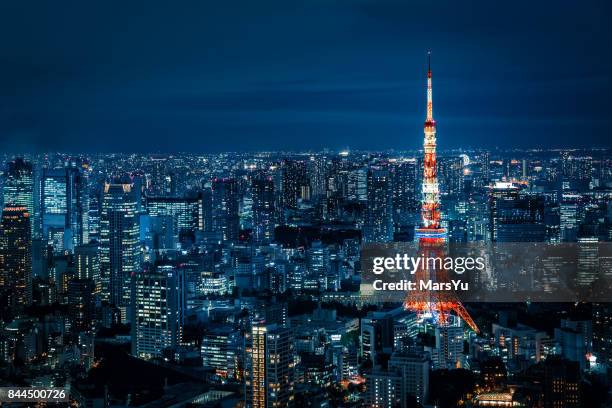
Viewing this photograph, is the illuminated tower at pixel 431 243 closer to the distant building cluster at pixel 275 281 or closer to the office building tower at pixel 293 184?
the distant building cluster at pixel 275 281

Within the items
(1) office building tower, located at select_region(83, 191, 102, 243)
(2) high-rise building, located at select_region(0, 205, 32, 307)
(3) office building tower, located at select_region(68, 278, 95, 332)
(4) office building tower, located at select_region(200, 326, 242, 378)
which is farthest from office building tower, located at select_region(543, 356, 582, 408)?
(1) office building tower, located at select_region(83, 191, 102, 243)

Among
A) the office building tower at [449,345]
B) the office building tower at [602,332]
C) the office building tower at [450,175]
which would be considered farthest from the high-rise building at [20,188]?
the office building tower at [602,332]

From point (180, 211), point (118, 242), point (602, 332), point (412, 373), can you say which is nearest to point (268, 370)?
point (412, 373)

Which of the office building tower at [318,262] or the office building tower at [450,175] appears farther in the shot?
the office building tower at [318,262]

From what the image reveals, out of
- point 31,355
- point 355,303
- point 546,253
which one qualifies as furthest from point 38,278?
A: point 546,253

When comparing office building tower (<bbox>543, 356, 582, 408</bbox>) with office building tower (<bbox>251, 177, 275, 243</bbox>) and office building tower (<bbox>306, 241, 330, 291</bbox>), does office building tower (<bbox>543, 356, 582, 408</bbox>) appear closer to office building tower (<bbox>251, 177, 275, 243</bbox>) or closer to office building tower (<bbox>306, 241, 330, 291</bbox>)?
office building tower (<bbox>306, 241, 330, 291</bbox>)

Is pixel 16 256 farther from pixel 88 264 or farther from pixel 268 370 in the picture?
pixel 268 370
